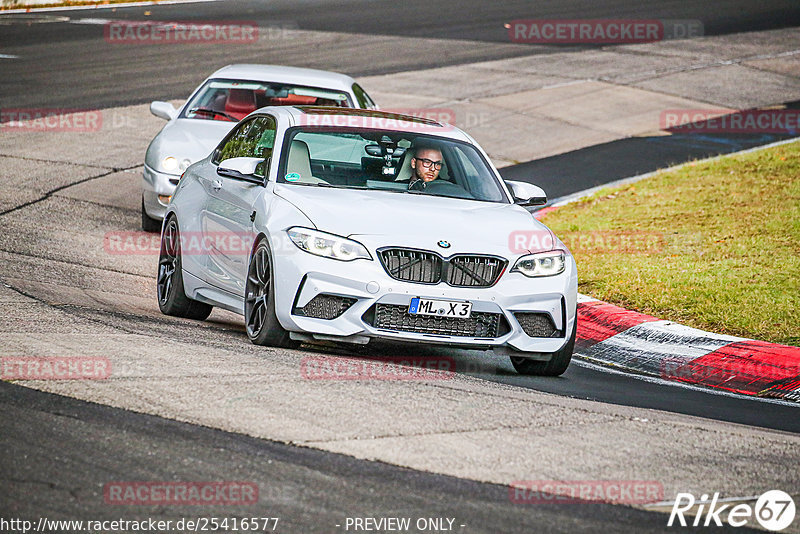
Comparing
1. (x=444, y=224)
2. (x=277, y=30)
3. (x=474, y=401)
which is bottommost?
(x=277, y=30)

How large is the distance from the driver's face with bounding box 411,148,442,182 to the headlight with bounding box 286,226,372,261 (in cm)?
148

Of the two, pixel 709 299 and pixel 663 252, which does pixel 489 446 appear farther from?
pixel 663 252

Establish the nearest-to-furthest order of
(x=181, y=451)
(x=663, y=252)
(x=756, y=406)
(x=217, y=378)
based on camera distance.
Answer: (x=181, y=451) < (x=217, y=378) < (x=756, y=406) < (x=663, y=252)

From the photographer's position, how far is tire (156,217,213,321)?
380 inches

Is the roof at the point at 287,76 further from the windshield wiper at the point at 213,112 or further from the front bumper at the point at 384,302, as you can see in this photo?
the front bumper at the point at 384,302

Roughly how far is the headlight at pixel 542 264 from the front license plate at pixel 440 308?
0.42 m

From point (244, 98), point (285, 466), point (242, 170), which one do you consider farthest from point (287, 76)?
point (285, 466)

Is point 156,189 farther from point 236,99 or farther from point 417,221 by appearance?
point 417,221

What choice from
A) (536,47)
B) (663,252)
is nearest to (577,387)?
(663,252)

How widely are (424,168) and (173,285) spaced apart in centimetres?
214

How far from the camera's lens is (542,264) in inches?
320

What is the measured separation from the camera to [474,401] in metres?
6.84

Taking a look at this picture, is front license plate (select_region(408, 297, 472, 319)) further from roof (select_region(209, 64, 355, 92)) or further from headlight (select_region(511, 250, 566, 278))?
roof (select_region(209, 64, 355, 92))

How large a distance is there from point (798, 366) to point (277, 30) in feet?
84.3
